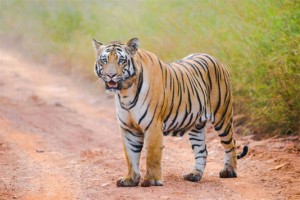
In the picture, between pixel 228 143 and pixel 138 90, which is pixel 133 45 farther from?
pixel 228 143

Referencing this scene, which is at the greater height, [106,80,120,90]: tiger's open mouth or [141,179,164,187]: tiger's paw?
[106,80,120,90]: tiger's open mouth

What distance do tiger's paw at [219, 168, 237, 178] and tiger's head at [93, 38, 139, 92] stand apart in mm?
1482

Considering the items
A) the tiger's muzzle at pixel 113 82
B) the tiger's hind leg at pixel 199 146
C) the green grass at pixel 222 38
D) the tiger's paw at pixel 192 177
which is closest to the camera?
the tiger's muzzle at pixel 113 82

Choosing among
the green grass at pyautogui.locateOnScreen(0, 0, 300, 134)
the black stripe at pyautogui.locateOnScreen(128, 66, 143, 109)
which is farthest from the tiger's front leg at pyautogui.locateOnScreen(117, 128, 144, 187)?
the green grass at pyautogui.locateOnScreen(0, 0, 300, 134)

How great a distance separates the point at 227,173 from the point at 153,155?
109 centimetres

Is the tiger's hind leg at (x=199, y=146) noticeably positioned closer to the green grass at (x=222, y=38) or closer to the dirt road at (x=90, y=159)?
the dirt road at (x=90, y=159)

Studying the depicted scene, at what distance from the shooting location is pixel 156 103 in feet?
22.5

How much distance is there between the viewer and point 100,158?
8.77 m

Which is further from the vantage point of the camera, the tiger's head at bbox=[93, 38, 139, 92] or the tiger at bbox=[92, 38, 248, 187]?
the tiger at bbox=[92, 38, 248, 187]

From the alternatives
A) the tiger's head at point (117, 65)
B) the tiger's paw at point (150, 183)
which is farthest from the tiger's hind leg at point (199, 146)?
the tiger's head at point (117, 65)

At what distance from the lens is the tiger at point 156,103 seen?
22.1 feet

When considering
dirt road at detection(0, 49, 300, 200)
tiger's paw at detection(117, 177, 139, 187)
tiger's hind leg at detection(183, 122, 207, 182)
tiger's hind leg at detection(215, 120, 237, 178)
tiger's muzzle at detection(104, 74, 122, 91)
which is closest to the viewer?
tiger's muzzle at detection(104, 74, 122, 91)

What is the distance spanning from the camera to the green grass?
29.1 feet

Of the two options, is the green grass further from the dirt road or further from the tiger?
the tiger
